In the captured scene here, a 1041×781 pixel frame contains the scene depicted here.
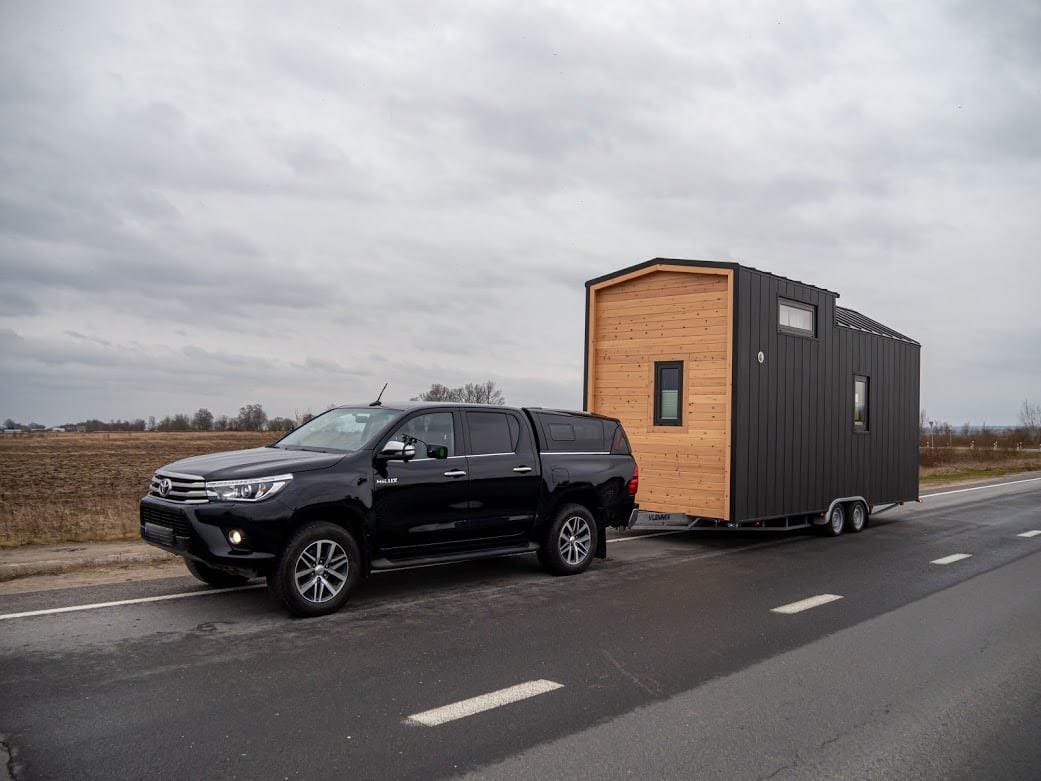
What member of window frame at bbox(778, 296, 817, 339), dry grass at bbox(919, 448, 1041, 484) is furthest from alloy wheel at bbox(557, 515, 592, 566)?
dry grass at bbox(919, 448, 1041, 484)

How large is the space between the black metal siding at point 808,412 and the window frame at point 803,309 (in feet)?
0.22

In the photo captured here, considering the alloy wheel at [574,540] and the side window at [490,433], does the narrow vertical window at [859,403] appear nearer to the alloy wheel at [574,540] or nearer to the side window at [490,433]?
the alloy wheel at [574,540]

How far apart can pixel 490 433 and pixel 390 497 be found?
1.52 meters

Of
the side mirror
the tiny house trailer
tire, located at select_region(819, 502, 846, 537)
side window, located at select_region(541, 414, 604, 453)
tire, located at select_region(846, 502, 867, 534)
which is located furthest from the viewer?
tire, located at select_region(846, 502, 867, 534)

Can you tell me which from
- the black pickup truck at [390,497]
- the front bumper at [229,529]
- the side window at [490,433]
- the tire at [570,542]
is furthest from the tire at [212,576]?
the tire at [570,542]

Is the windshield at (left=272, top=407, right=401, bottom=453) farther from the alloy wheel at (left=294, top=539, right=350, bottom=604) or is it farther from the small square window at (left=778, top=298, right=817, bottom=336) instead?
the small square window at (left=778, top=298, right=817, bottom=336)

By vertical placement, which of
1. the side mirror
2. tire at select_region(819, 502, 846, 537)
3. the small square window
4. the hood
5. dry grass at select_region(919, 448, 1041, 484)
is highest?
the small square window

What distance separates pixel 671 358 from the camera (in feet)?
39.9

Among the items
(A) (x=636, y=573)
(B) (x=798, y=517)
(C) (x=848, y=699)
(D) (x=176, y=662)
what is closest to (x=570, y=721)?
(C) (x=848, y=699)

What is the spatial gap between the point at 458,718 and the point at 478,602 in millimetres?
3101

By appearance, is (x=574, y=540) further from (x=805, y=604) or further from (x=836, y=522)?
(x=836, y=522)

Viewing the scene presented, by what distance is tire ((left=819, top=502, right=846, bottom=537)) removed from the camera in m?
13.3

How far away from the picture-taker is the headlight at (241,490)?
6.85 metres

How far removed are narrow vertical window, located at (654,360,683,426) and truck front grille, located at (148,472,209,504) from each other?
706 cm
